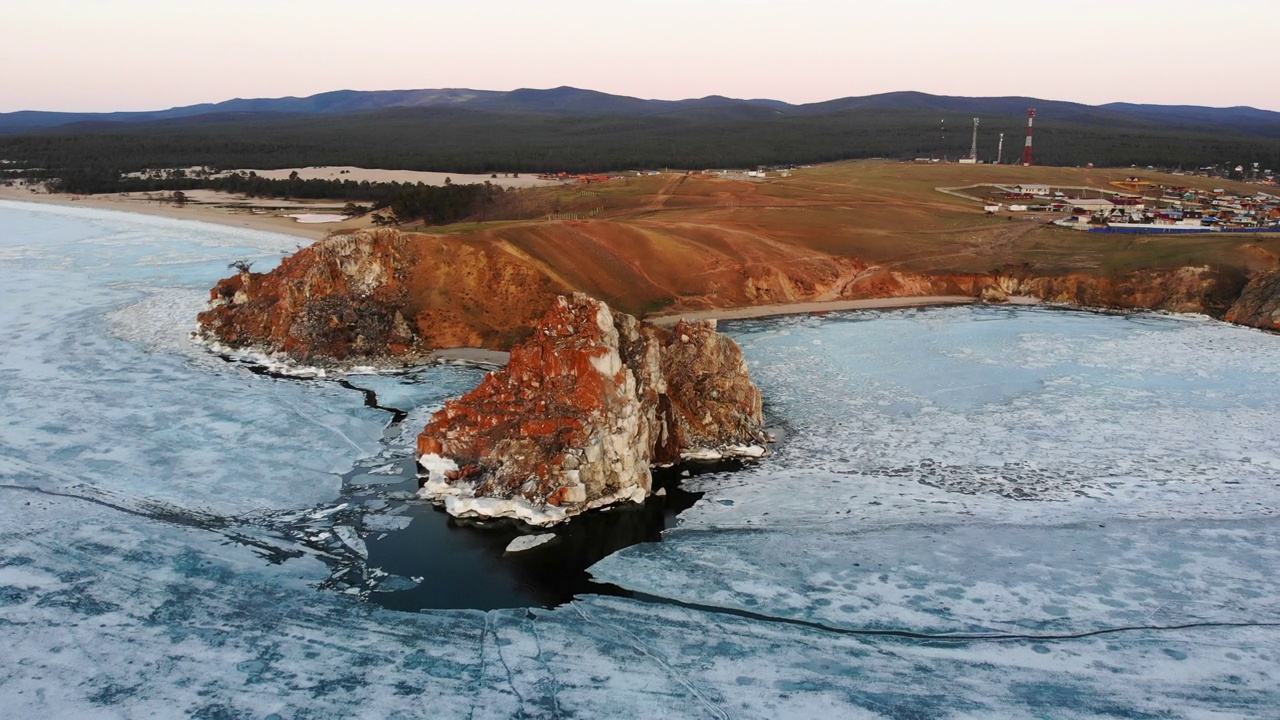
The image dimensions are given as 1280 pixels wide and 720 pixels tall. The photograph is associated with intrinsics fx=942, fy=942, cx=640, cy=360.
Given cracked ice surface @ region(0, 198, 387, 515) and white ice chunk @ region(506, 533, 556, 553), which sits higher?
cracked ice surface @ region(0, 198, 387, 515)

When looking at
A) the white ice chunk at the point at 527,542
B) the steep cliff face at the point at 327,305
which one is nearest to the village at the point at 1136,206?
the steep cliff face at the point at 327,305

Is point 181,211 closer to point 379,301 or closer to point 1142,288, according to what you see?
point 379,301

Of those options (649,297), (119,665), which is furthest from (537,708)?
(649,297)

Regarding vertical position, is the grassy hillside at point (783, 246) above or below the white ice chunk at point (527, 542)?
above

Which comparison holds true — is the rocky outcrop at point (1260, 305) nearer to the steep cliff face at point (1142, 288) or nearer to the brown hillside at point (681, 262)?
the steep cliff face at point (1142, 288)

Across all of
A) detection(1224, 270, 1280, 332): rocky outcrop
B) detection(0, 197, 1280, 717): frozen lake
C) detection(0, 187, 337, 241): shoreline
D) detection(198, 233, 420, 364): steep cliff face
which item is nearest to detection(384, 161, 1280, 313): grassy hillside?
detection(198, 233, 420, 364): steep cliff face

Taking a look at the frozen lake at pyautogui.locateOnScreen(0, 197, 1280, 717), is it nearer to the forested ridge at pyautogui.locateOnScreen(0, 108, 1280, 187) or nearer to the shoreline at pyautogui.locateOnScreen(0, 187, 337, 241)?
the shoreline at pyautogui.locateOnScreen(0, 187, 337, 241)
